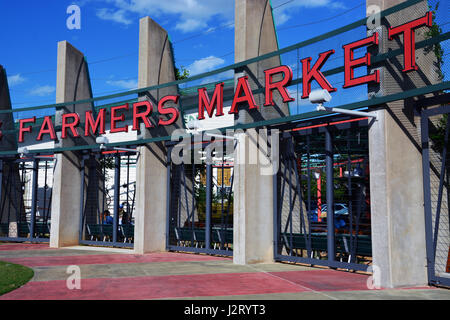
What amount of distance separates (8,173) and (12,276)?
13918mm

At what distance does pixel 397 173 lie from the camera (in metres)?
9.75

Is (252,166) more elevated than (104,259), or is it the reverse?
(252,166)

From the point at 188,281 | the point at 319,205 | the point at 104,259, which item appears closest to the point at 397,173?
the point at 319,205

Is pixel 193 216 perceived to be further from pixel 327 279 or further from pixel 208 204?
pixel 327 279

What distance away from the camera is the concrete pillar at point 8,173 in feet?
73.6

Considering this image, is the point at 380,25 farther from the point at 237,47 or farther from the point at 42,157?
the point at 42,157

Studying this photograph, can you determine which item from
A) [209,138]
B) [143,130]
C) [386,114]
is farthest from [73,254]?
[386,114]

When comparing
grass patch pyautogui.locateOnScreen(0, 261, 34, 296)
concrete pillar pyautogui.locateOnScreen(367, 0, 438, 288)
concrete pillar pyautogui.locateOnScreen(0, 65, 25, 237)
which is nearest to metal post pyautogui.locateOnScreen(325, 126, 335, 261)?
concrete pillar pyautogui.locateOnScreen(367, 0, 438, 288)

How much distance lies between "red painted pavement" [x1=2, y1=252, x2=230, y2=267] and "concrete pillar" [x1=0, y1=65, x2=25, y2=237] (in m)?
8.65

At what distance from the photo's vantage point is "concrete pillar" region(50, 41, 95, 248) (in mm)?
19094

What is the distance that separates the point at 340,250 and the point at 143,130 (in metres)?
8.77

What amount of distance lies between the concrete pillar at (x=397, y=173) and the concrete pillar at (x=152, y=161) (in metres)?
9.14

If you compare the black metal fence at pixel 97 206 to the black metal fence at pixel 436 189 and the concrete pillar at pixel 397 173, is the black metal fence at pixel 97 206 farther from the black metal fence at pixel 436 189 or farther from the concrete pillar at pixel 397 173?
the black metal fence at pixel 436 189

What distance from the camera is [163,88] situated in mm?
17531
